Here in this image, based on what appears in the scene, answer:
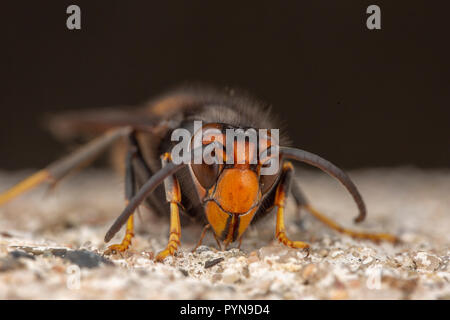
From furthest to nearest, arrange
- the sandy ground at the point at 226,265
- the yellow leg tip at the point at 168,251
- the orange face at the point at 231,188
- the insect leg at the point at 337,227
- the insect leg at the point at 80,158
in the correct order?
the insect leg at the point at 80,158
the insect leg at the point at 337,227
the yellow leg tip at the point at 168,251
the orange face at the point at 231,188
the sandy ground at the point at 226,265

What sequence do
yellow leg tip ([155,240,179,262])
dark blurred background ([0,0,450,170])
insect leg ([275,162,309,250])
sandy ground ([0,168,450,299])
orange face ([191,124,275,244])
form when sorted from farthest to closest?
1. dark blurred background ([0,0,450,170])
2. insect leg ([275,162,309,250])
3. yellow leg tip ([155,240,179,262])
4. orange face ([191,124,275,244])
5. sandy ground ([0,168,450,299])

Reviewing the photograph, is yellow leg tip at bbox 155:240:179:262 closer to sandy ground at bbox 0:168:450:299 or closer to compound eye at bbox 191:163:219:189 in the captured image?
sandy ground at bbox 0:168:450:299

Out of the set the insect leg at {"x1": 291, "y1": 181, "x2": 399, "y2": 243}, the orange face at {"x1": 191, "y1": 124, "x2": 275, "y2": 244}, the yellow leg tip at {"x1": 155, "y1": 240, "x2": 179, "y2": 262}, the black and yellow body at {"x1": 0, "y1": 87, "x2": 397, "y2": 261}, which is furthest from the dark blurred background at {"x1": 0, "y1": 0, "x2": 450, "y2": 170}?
the yellow leg tip at {"x1": 155, "y1": 240, "x2": 179, "y2": 262}

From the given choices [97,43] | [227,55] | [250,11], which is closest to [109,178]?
[97,43]

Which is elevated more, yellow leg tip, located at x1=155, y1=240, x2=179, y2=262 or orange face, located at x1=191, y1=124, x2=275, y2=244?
orange face, located at x1=191, y1=124, x2=275, y2=244

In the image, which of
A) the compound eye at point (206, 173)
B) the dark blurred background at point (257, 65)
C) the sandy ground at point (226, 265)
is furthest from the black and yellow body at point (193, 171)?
the dark blurred background at point (257, 65)

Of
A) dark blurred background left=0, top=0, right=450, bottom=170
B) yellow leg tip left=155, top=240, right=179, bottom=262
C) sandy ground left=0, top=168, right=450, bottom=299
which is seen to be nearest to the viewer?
sandy ground left=0, top=168, right=450, bottom=299

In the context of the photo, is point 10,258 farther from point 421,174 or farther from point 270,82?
point 421,174

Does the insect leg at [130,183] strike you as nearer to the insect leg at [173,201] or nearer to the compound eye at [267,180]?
the insect leg at [173,201]
